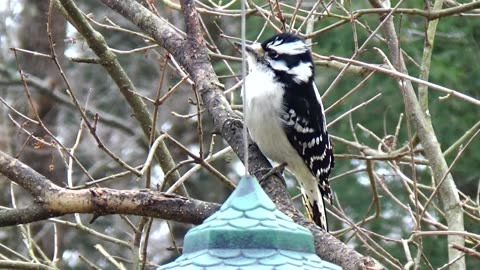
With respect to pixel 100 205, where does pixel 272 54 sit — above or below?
above

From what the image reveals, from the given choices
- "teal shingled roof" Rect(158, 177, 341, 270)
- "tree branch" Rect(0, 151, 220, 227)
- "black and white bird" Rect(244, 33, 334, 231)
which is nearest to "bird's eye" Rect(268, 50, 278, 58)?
"black and white bird" Rect(244, 33, 334, 231)

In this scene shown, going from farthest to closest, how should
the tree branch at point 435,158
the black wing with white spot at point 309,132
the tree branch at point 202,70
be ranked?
the black wing with white spot at point 309,132
the tree branch at point 435,158
the tree branch at point 202,70

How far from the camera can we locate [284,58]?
5.12 m

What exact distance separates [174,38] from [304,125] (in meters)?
1.08

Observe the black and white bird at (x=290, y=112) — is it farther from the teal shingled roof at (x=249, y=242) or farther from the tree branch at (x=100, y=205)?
the teal shingled roof at (x=249, y=242)

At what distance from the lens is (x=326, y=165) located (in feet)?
17.9

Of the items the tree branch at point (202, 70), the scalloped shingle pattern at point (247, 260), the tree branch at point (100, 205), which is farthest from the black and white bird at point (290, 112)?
the scalloped shingle pattern at point (247, 260)

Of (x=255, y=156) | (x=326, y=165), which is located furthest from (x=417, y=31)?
(x=255, y=156)

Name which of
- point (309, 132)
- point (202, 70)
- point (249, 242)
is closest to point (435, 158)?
point (309, 132)

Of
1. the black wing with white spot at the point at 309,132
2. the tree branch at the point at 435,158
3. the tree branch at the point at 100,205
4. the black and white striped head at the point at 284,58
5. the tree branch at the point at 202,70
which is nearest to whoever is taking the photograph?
the tree branch at the point at 100,205

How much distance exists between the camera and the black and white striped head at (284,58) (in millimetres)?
4961

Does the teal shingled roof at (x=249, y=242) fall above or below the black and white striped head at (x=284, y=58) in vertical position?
below

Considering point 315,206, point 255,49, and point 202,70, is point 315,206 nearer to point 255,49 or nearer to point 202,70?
point 255,49

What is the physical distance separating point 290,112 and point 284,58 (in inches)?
13.2
